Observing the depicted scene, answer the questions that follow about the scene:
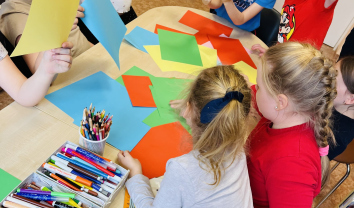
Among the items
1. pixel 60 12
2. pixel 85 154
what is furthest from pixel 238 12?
pixel 85 154

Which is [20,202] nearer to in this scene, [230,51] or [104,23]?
[104,23]

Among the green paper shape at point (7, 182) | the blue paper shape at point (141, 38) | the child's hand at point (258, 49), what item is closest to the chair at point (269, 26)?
the child's hand at point (258, 49)

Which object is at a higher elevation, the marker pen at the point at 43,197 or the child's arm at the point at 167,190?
the marker pen at the point at 43,197

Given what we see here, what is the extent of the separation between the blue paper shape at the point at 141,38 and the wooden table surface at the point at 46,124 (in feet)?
0.18

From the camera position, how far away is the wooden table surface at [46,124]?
2.42 feet

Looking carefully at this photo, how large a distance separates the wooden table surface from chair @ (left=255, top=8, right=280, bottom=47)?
700 mm

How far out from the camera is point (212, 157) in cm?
69

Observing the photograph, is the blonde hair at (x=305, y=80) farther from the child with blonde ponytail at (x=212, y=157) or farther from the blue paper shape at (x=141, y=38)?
the blue paper shape at (x=141, y=38)

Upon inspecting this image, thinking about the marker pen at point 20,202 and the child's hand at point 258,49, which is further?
the child's hand at point 258,49

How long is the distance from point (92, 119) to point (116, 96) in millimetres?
293

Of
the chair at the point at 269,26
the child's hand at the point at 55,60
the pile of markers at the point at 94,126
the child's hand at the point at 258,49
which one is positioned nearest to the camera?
the pile of markers at the point at 94,126

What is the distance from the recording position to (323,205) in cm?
162

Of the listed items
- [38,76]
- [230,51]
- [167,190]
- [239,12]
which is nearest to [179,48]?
[230,51]

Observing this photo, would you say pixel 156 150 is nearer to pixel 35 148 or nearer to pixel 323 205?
pixel 35 148
